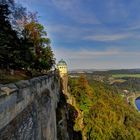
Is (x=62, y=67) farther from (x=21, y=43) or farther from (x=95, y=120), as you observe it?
(x=21, y=43)

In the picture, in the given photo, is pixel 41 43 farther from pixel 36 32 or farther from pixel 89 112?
pixel 89 112

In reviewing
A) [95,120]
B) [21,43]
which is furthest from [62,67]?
[21,43]

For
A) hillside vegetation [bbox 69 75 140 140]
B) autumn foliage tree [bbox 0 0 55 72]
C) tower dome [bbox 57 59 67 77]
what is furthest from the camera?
tower dome [bbox 57 59 67 77]

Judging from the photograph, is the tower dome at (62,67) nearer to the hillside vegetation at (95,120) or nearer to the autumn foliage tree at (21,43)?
the hillside vegetation at (95,120)

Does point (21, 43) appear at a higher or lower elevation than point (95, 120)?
higher

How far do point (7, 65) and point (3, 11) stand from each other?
4708 mm

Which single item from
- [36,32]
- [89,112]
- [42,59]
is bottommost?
[89,112]

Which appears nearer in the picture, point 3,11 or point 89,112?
point 3,11

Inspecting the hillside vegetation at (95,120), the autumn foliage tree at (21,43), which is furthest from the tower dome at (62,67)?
the autumn foliage tree at (21,43)

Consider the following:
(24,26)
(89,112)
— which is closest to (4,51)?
(24,26)

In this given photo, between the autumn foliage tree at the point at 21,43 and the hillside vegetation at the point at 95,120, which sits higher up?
the autumn foliage tree at the point at 21,43

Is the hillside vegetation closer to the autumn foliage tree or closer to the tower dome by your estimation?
the tower dome

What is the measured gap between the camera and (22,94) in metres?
9.73

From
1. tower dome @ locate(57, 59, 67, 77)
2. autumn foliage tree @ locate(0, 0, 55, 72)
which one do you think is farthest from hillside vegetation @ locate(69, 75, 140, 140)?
autumn foliage tree @ locate(0, 0, 55, 72)
